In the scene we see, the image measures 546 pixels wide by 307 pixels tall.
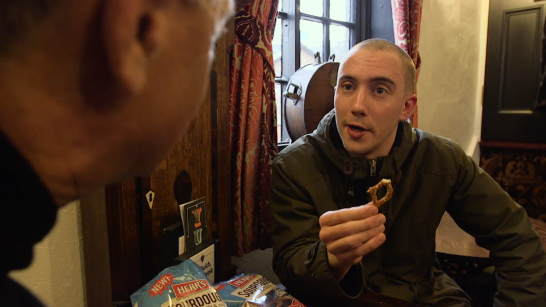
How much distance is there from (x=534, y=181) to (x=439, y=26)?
142 cm

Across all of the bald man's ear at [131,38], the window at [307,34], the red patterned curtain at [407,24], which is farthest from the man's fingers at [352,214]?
the red patterned curtain at [407,24]

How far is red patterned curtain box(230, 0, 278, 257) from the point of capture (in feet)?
4.51

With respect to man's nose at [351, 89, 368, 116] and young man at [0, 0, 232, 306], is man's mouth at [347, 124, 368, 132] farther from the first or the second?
young man at [0, 0, 232, 306]

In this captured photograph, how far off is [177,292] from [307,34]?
183 centimetres

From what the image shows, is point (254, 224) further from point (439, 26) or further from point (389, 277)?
point (439, 26)

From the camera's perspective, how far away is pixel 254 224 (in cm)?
150

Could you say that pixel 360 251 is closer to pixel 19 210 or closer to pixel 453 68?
pixel 19 210

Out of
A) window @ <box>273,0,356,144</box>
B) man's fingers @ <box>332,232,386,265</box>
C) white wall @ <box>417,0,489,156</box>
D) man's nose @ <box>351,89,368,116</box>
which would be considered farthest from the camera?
white wall @ <box>417,0,489,156</box>

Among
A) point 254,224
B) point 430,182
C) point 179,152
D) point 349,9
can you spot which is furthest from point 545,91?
point 179,152

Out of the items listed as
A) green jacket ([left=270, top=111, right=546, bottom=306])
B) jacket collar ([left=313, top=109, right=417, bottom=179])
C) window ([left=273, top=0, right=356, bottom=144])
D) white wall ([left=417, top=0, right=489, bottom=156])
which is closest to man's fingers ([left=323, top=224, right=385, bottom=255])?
green jacket ([left=270, top=111, right=546, bottom=306])

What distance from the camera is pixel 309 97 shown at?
5.15ft

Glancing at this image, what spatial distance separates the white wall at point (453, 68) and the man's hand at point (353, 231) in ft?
6.74

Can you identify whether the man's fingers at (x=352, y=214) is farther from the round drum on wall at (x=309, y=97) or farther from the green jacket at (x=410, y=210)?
the round drum on wall at (x=309, y=97)

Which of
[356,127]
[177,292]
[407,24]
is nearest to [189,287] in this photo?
[177,292]
